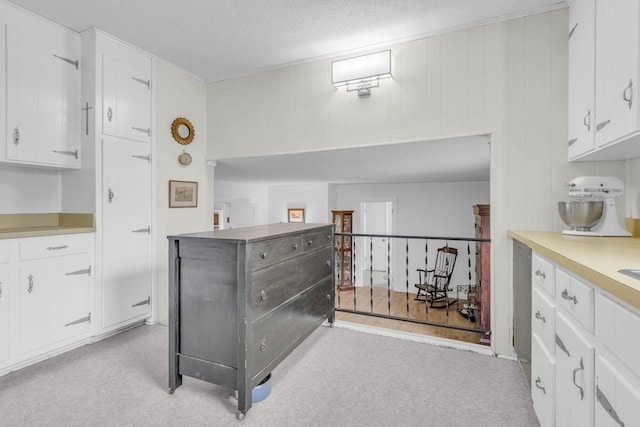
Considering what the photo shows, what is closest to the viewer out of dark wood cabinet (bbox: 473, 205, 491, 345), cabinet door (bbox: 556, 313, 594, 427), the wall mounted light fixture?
cabinet door (bbox: 556, 313, 594, 427)

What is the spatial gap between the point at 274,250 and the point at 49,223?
2230 millimetres

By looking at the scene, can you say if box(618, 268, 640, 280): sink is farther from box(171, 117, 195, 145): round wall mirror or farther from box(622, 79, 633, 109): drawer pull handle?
box(171, 117, 195, 145): round wall mirror

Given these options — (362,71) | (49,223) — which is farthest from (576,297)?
(49,223)

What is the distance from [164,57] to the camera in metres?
3.10

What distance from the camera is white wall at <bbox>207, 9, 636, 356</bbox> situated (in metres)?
2.27

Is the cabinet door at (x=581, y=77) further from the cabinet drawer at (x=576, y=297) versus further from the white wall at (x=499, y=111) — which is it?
the cabinet drawer at (x=576, y=297)

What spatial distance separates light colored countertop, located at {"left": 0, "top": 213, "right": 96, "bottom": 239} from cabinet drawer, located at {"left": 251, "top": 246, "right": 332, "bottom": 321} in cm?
172

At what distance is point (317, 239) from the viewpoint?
102 inches

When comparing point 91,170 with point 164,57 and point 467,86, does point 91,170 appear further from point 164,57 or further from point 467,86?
point 467,86

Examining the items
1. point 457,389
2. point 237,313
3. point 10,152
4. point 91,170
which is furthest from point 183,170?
point 457,389

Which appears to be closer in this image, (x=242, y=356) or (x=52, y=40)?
(x=242, y=356)

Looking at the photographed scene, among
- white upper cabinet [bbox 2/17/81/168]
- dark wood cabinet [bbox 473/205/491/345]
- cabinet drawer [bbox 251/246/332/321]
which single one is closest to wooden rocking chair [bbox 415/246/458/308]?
dark wood cabinet [bbox 473/205/491/345]

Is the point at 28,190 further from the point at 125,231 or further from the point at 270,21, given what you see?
the point at 270,21

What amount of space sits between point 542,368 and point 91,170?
3.34 m
